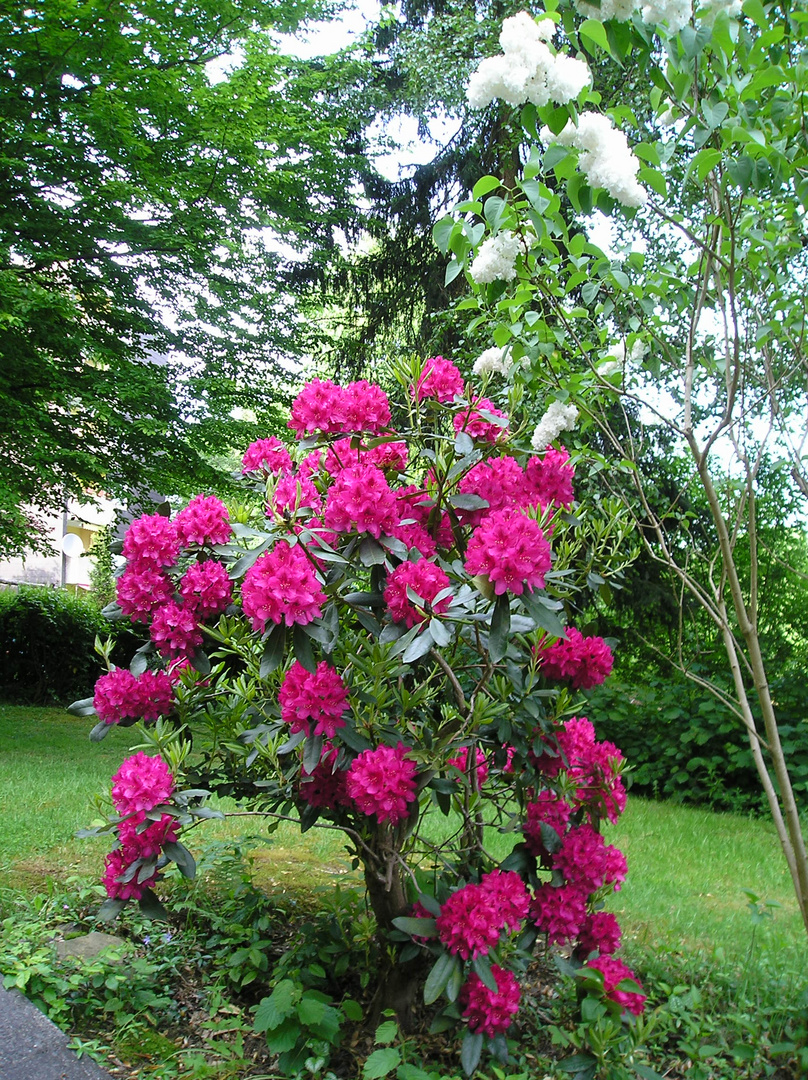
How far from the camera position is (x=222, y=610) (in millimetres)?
2371

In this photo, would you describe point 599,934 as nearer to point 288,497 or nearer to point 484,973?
point 484,973

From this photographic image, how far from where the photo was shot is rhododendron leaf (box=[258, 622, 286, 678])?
1871mm

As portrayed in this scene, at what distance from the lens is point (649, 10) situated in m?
1.64

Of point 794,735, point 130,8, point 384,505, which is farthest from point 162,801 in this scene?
point 130,8

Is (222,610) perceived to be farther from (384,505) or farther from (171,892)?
(171,892)

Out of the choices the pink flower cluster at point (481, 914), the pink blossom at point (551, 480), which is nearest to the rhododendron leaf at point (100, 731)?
the pink flower cluster at point (481, 914)

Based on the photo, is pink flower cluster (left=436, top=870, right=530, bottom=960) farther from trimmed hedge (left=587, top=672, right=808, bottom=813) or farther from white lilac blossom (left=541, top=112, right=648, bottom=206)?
trimmed hedge (left=587, top=672, right=808, bottom=813)

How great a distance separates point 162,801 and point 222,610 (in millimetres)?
555

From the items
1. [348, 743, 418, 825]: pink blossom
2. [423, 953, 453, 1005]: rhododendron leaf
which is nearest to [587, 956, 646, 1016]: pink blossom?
[423, 953, 453, 1005]: rhododendron leaf

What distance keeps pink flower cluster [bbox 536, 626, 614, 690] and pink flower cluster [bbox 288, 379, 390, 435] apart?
78 centimetres

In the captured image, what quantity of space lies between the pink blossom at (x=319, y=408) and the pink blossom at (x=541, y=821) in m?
1.18

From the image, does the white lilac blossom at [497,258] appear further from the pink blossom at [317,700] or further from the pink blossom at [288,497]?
the pink blossom at [317,700]

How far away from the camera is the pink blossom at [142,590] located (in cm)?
232

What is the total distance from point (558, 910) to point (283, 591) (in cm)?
114
